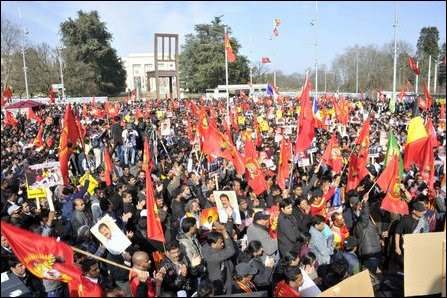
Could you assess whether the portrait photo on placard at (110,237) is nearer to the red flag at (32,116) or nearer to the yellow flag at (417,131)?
the yellow flag at (417,131)

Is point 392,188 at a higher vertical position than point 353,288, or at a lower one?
higher

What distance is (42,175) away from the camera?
7.74 meters

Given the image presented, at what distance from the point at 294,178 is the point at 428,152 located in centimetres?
372

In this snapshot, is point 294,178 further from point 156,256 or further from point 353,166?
point 156,256

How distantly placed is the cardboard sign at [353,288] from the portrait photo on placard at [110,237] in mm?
2531

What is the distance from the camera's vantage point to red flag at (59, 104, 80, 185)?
8.27m

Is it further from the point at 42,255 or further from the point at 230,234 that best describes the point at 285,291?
the point at 42,255

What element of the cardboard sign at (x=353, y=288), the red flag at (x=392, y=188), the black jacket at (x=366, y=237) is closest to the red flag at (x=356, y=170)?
the red flag at (x=392, y=188)

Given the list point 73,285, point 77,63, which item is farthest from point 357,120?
point 77,63

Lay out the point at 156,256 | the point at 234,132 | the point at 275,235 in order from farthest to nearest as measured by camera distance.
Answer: the point at 234,132, the point at 275,235, the point at 156,256

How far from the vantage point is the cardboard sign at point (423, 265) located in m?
4.19

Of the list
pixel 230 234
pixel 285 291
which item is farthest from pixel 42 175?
pixel 285 291

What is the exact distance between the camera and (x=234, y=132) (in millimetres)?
18078

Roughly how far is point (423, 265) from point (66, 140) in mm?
6885
